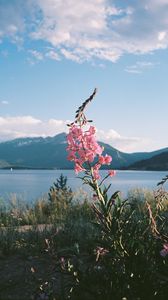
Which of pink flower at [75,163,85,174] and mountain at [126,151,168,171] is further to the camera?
mountain at [126,151,168,171]

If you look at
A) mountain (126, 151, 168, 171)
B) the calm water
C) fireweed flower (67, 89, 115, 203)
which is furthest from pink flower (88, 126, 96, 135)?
mountain (126, 151, 168, 171)

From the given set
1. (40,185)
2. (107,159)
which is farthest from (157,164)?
(107,159)

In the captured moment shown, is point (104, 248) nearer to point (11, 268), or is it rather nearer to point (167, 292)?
point (167, 292)

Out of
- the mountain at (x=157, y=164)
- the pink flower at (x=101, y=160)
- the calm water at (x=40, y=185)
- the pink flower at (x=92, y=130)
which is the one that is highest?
the mountain at (x=157, y=164)

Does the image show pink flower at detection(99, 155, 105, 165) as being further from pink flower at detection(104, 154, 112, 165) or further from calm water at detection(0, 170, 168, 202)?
A: calm water at detection(0, 170, 168, 202)

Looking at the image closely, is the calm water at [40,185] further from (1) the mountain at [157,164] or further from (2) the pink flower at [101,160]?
(1) the mountain at [157,164]

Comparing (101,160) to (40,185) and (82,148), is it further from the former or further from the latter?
(40,185)

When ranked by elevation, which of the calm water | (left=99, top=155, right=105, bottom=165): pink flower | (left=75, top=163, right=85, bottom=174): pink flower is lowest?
the calm water

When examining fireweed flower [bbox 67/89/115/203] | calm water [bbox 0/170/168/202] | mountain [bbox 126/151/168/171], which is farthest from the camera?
mountain [bbox 126/151/168/171]

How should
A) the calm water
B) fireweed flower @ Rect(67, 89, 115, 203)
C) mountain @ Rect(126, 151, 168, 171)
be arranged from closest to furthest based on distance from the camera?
fireweed flower @ Rect(67, 89, 115, 203) < the calm water < mountain @ Rect(126, 151, 168, 171)

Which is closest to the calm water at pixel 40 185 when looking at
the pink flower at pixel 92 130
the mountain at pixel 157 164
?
the pink flower at pixel 92 130

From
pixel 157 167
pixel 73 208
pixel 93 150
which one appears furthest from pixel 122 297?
pixel 157 167

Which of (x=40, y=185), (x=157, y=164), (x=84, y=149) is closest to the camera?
(x=84, y=149)

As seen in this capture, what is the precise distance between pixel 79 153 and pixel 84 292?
1.27m
